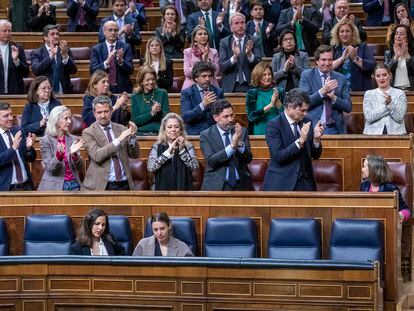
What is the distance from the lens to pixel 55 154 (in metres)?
9.15

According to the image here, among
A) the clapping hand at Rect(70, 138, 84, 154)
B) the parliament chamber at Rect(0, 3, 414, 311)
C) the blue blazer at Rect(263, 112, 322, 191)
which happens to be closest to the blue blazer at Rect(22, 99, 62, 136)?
the parliament chamber at Rect(0, 3, 414, 311)

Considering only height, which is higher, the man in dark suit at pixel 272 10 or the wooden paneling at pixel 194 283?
the man in dark suit at pixel 272 10

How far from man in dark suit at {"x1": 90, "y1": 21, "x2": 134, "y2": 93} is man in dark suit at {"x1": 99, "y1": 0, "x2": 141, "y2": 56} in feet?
1.38

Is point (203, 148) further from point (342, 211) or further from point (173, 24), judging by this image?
point (173, 24)

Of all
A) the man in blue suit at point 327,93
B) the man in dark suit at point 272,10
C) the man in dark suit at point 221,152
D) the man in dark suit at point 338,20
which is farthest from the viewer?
the man in dark suit at point 272,10

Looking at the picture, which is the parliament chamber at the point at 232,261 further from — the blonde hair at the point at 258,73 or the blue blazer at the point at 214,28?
the blue blazer at the point at 214,28

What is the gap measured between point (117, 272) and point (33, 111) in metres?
2.77

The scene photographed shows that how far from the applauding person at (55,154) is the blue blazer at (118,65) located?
2317 mm

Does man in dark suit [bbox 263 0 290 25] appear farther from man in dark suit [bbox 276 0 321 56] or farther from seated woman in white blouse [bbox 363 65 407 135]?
seated woman in white blouse [bbox 363 65 407 135]

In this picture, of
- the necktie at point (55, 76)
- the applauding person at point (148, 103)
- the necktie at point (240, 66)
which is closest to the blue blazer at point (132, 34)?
the necktie at point (55, 76)

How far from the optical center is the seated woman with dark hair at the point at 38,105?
402 inches

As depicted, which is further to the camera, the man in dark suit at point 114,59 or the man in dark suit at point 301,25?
the man in dark suit at point 301,25

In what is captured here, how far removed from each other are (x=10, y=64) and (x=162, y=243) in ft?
13.1

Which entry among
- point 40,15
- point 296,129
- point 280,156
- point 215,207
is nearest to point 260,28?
point 40,15
